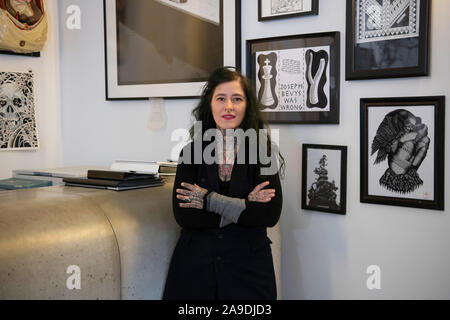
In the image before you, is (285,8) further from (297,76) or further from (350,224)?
(350,224)

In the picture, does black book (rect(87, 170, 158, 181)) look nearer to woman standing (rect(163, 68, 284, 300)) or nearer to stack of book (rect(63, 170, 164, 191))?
stack of book (rect(63, 170, 164, 191))

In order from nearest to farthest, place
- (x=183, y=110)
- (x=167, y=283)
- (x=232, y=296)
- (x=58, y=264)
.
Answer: (x=58, y=264)
(x=232, y=296)
(x=167, y=283)
(x=183, y=110)

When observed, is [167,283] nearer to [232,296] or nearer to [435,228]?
[232,296]

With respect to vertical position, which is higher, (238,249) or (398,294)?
(238,249)

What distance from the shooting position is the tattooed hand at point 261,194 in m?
1.56

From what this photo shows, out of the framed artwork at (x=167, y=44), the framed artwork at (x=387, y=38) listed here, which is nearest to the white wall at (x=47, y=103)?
A: the framed artwork at (x=167, y=44)

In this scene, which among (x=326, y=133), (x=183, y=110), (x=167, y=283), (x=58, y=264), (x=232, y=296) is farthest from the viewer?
(x=183, y=110)

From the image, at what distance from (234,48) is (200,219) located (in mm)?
970

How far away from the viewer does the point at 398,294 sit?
185 centimetres

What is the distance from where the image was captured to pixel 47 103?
2.94 meters

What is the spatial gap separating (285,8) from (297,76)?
0.30 metres

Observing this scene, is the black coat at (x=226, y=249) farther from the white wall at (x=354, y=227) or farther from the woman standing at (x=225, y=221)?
the white wall at (x=354, y=227)
